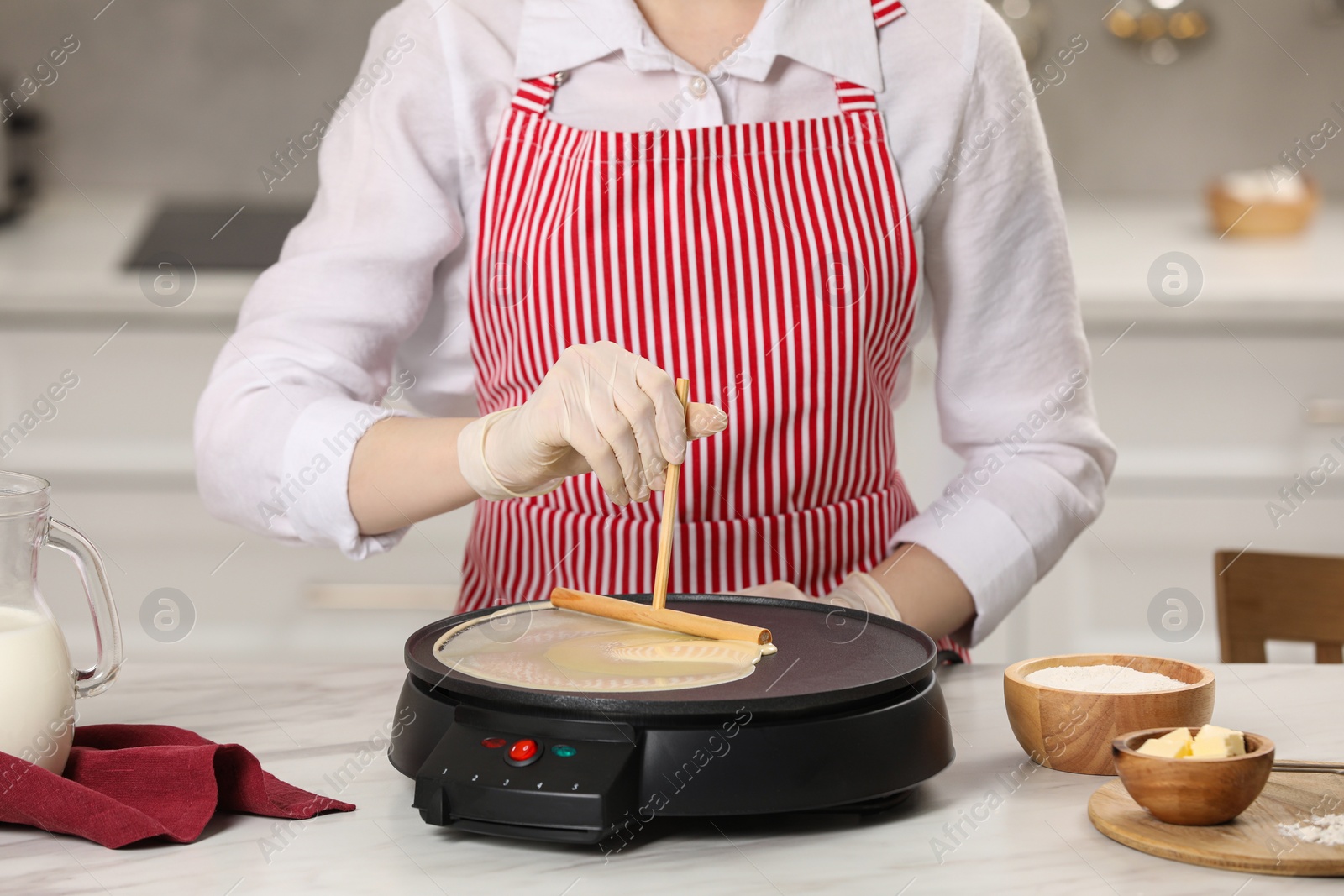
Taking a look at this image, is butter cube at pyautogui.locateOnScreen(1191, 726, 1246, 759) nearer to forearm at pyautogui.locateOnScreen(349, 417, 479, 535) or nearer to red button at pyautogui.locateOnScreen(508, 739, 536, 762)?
red button at pyautogui.locateOnScreen(508, 739, 536, 762)

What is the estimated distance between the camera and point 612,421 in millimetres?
814

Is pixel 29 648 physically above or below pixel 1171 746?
above

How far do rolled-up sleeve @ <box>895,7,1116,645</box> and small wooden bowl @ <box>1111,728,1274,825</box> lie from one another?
0.43m

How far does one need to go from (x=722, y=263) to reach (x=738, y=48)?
7.2 inches

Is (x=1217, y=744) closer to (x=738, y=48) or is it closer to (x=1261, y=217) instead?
(x=738, y=48)

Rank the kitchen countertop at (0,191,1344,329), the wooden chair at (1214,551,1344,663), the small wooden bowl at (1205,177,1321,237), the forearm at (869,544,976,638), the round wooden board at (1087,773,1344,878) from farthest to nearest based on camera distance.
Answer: the small wooden bowl at (1205,177,1321,237) < the kitchen countertop at (0,191,1344,329) < the wooden chair at (1214,551,1344,663) < the forearm at (869,544,976,638) < the round wooden board at (1087,773,1344,878)

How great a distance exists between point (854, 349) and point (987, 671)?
0.93 ft

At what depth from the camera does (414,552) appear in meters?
2.02

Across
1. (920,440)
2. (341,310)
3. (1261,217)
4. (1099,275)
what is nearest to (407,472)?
(341,310)

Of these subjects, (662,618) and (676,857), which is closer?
(676,857)

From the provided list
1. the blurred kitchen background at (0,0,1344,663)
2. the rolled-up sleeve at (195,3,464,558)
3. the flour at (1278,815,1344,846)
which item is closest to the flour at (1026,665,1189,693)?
the flour at (1278,815,1344,846)

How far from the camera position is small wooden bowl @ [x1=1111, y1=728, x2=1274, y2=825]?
2.14ft

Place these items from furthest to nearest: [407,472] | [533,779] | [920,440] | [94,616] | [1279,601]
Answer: [920,440]
[1279,601]
[407,472]
[94,616]
[533,779]

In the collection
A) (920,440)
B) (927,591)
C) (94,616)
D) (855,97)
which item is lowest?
(920,440)
